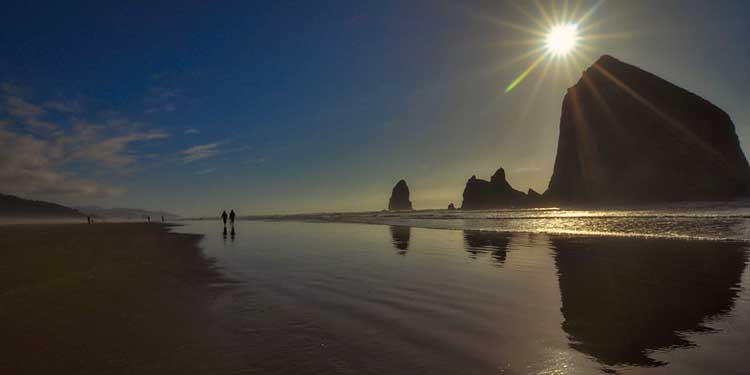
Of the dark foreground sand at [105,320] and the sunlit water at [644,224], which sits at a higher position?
the dark foreground sand at [105,320]

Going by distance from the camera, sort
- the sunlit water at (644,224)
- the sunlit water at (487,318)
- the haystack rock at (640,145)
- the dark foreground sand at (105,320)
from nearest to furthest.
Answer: the dark foreground sand at (105,320), the sunlit water at (487,318), the sunlit water at (644,224), the haystack rock at (640,145)

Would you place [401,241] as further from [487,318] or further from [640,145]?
[640,145]

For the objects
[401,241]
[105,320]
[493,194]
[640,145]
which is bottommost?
[401,241]

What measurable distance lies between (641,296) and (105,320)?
1007 cm

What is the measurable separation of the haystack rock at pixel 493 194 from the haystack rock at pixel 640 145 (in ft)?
155

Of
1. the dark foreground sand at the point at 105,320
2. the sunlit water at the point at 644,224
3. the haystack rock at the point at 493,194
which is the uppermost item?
the haystack rock at the point at 493,194

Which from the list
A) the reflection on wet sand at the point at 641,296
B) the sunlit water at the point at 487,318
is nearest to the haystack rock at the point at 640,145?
the reflection on wet sand at the point at 641,296

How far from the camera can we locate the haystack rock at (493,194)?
168m

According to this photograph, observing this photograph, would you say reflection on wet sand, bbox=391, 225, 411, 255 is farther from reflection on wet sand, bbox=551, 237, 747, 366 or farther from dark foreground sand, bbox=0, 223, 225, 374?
dark foreground sand, bbox=0, 223, 225, 374

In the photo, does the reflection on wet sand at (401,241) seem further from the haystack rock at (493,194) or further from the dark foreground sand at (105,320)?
the haystack rock at (493,194)

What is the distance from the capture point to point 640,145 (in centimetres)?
9331

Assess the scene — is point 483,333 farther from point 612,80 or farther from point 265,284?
point 612,80

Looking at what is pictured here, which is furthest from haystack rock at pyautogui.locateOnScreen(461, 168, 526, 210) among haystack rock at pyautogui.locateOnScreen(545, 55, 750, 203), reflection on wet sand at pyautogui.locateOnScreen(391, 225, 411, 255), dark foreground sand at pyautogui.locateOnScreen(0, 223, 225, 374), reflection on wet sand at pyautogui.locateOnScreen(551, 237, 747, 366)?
dark foreground sand at pyautogui.locateOnScreen(0, 223, 225, 374)

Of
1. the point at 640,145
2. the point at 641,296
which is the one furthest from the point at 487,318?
the point at 640,145
